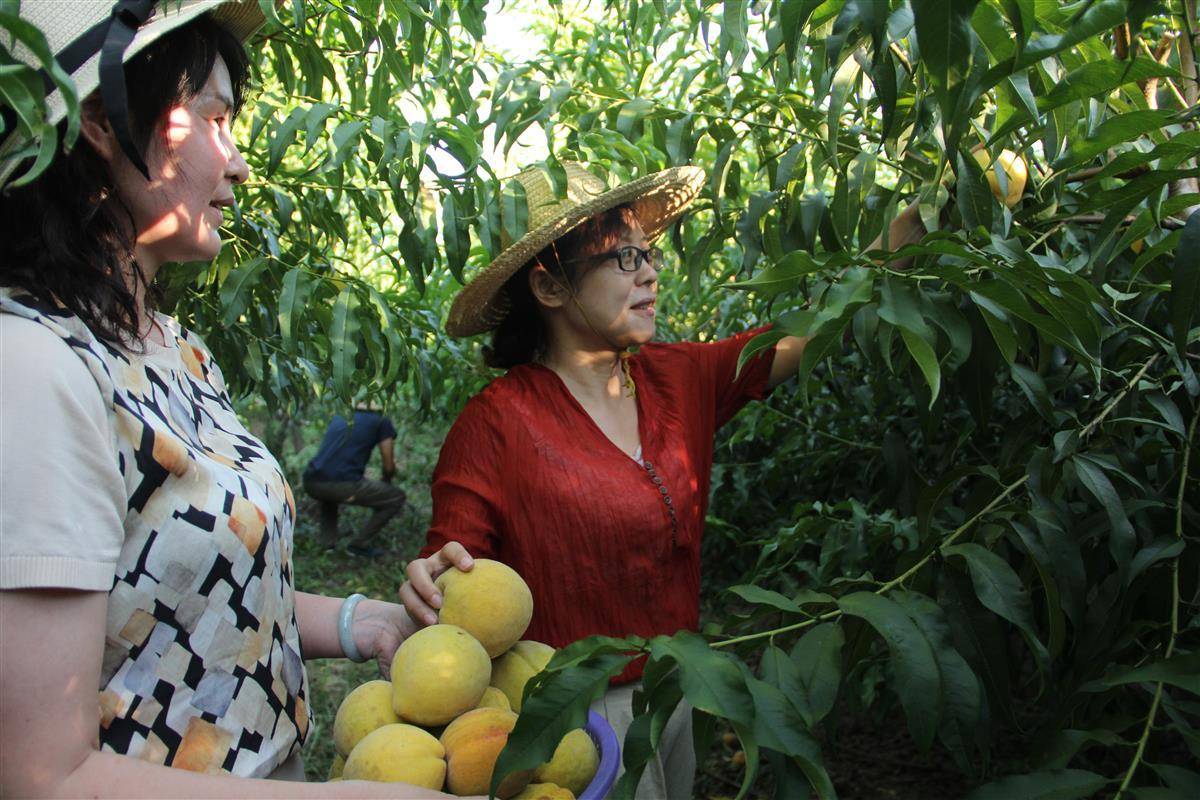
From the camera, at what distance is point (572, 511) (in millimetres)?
1821

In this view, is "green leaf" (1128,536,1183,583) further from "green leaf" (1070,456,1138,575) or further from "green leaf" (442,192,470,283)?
"green leaf" (442,192,470,283)

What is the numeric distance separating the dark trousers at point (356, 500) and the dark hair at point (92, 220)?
5822mm

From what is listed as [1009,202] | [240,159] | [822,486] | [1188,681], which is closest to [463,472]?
[240,159]

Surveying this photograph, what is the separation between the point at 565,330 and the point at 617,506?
18.5 inches

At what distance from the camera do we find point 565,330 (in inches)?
82.5

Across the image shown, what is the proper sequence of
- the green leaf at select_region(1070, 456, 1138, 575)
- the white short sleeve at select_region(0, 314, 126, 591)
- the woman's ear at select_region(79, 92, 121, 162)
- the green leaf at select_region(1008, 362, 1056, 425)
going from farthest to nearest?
1. the green leaf at select_region(1008, 362, 1056, 425)
2. the green leaf at select_region(1070, 456, 1138, 575)
3. the woman's ear at select_region(79, 92, 121, 162)
4. the white short sleeve at select_region(0, 314, 126, 591)

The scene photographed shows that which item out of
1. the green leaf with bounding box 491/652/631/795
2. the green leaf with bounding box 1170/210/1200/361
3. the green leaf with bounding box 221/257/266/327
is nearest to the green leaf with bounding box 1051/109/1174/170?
the green leaf with bounding box 1170/210/1200/361

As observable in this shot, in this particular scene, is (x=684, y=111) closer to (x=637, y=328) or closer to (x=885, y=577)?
(x=637, y=328)

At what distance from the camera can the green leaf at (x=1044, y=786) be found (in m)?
1.02

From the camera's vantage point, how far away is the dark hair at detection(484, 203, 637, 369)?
6.70 ft

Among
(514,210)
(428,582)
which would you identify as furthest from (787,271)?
(514,210)

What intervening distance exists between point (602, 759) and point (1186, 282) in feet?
3.00

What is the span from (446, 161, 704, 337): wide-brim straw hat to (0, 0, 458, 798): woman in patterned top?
751 mm

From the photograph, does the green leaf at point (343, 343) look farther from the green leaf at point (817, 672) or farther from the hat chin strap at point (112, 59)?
the green leaf at point (817, 672)
